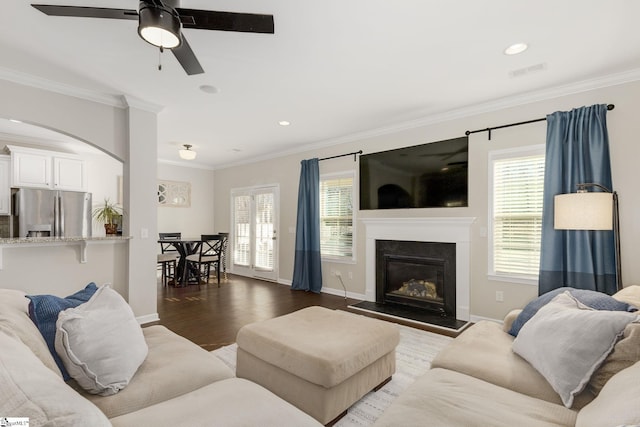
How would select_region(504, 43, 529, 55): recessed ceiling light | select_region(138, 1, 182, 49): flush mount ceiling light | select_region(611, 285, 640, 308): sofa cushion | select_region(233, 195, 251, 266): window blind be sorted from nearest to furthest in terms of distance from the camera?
select_region(138, 1, 182, 49): flush mount ceiling light
select_region(611, 285, 640, 308): sofa cushion
select_region(504, 43, 529, 55): recessed ceiling light
select_region(233, 195, 251, 266): window blind

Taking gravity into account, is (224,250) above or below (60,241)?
below

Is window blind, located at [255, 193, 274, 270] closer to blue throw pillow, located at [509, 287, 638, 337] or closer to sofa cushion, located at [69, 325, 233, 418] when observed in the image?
sofa cushion, located at [69, 325, 233, 418]

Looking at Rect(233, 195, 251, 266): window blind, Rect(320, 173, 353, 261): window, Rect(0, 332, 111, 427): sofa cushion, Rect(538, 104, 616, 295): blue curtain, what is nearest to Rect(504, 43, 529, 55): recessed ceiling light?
Rect(538, 104, 616, 295): blue curtain

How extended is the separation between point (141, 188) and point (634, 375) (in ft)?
14.4

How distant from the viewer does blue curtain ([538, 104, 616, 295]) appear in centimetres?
308

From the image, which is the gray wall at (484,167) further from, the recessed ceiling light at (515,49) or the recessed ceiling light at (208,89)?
the recessed ceiling light at (208,89)

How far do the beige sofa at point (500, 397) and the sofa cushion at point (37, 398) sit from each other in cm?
103

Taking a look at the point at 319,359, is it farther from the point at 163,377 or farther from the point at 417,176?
the point at 417,176

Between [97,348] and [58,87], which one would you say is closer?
[97,348]

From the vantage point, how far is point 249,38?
2.51 m

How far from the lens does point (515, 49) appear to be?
8.84 feet

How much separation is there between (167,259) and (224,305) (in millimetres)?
2122

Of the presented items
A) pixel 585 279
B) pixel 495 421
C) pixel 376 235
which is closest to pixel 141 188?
pixel 376 235

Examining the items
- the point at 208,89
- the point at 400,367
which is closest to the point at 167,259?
the point at 208,89
